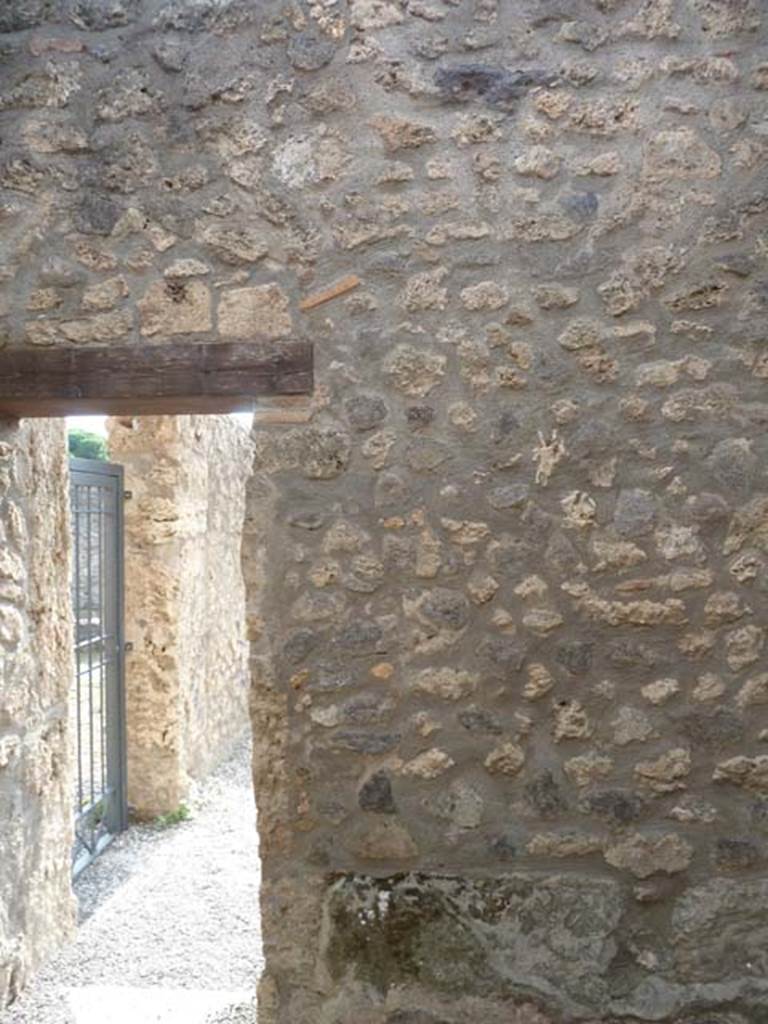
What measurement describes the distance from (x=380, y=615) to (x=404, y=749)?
368mm

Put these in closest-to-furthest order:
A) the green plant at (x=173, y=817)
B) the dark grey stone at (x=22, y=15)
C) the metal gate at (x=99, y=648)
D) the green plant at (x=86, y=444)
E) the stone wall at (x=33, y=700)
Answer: the dark grey stone at (x=22, y=15) < the stone wall at (x=33, y=700) < the metal gate at (x=99, y=648) < the green plant at (x=173, y=817) < the green plant at (x=86, y=444)

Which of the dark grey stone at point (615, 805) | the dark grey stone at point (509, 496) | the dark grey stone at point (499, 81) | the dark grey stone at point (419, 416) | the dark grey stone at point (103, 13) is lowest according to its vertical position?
the dark grey stone at point (615, 805)

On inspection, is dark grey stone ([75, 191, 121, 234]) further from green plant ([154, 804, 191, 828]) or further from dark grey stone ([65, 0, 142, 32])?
green plant ([154, 804, 191, 828])

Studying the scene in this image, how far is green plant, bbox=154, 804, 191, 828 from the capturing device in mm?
5348

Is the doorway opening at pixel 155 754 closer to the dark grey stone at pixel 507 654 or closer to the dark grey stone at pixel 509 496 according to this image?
the dark grey stone at pixel 507 654

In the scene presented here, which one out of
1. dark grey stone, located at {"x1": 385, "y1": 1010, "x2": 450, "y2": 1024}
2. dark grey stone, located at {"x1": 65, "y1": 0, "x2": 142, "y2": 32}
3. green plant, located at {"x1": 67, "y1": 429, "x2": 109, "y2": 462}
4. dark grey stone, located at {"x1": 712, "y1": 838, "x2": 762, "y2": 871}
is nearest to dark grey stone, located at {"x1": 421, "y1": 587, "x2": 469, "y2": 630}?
dark grey stone, located at {"x1": 712, "y1": 838, "x2": 762, "y2": 871}

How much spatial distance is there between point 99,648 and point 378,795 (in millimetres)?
2777

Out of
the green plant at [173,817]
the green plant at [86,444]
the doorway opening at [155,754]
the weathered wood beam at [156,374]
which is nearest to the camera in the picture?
the weathered wood beam at [156,374]

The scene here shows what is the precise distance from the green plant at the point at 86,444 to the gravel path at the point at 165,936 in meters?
15.0

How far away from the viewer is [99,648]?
498 cm

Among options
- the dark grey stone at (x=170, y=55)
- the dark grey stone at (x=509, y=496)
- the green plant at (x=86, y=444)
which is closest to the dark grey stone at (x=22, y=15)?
the dark grey stone at (x=170, y=55)

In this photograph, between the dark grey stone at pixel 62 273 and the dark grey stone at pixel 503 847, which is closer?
the dark grey stone at pixel 503 847

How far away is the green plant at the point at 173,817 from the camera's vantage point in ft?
17.5

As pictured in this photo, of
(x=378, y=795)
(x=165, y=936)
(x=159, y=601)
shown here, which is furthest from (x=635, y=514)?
(x=159, y=601)
